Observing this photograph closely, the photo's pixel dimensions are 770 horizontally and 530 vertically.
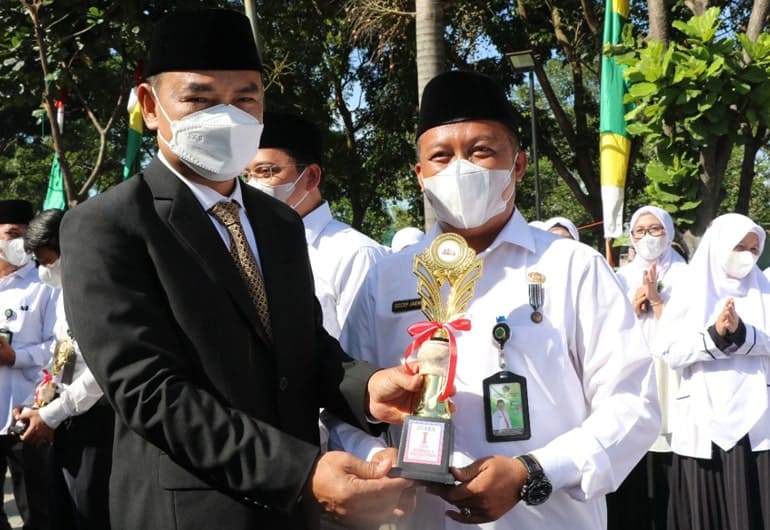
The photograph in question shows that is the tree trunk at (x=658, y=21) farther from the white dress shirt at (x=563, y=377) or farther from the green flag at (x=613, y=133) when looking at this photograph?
the white dress shirt at (x=563, y=377)

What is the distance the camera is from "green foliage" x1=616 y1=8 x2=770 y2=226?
7.75 metres

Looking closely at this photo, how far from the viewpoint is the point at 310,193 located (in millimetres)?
4504

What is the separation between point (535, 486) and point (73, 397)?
349cm

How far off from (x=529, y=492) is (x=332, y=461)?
0.52m

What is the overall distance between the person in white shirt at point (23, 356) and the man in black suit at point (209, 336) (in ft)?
14.3

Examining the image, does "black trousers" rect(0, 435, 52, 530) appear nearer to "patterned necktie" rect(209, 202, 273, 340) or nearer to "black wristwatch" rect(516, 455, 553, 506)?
"patterned necktie" rect(209, 202, 273, 340)

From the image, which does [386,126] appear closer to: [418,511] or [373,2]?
[373,2]

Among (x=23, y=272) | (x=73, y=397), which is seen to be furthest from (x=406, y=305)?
(x=23, y=272)

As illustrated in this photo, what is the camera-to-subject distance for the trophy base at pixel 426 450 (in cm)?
204

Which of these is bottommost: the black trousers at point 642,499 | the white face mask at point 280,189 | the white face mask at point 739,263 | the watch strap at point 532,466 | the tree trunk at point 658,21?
the black trousers at point 642,499

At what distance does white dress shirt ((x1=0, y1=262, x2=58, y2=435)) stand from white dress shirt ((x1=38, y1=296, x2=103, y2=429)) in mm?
1060

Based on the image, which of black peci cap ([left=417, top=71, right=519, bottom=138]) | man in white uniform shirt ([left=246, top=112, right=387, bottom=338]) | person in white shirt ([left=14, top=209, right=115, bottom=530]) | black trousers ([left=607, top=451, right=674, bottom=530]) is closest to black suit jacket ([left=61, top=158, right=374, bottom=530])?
black peci cap ([left=417, top=71, right=519, bottom=138])

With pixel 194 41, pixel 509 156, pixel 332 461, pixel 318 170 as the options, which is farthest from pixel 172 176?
pixel 318 170

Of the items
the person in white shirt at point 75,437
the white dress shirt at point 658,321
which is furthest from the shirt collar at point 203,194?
the white dress shirt at point 658,321
